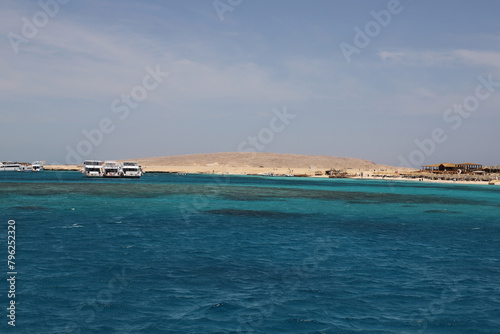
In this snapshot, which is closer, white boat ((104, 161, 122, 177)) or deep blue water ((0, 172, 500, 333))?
deep blue water ((0, 172, 500, 333))

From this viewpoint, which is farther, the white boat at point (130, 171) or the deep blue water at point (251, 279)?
the white boat at point (130, 171)

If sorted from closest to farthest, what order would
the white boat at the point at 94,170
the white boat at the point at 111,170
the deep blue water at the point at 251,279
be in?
the deep blue water at the point at 251,279 < the white boat at the point at 111,170 < the white boat at the point at 94,170

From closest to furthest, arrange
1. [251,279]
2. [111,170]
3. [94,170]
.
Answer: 1. [251,279]
2. [111,170]
3. [94,170]

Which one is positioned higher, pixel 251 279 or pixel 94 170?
pixel 94 170

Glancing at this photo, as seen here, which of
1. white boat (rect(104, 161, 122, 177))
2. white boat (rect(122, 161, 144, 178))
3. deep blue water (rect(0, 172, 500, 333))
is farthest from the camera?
white boat (rect(104, 161, 122, 177))

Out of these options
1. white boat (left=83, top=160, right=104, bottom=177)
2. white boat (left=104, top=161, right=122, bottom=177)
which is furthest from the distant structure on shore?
white boat (left=83, top=160, right=104, bottom=177)

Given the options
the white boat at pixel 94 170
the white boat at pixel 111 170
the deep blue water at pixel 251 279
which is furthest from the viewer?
the white boat at pixel 94 170

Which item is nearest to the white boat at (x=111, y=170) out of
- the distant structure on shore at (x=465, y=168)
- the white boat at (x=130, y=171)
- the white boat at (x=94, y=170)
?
the white boat at (x=130, y=171)

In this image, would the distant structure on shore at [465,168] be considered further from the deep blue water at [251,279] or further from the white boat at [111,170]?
the deep blue water at [251,279]

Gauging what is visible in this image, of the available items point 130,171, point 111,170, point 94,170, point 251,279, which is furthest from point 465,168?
point 251,279

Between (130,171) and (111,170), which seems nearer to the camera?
(130,171)

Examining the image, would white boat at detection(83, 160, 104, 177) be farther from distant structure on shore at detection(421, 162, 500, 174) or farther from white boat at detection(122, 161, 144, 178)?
distant structure on shore at detection(421, 162, 500, 174)

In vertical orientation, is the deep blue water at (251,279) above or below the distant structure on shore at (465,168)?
below

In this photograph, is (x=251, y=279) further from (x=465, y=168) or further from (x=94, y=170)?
(x=465, y=168)
